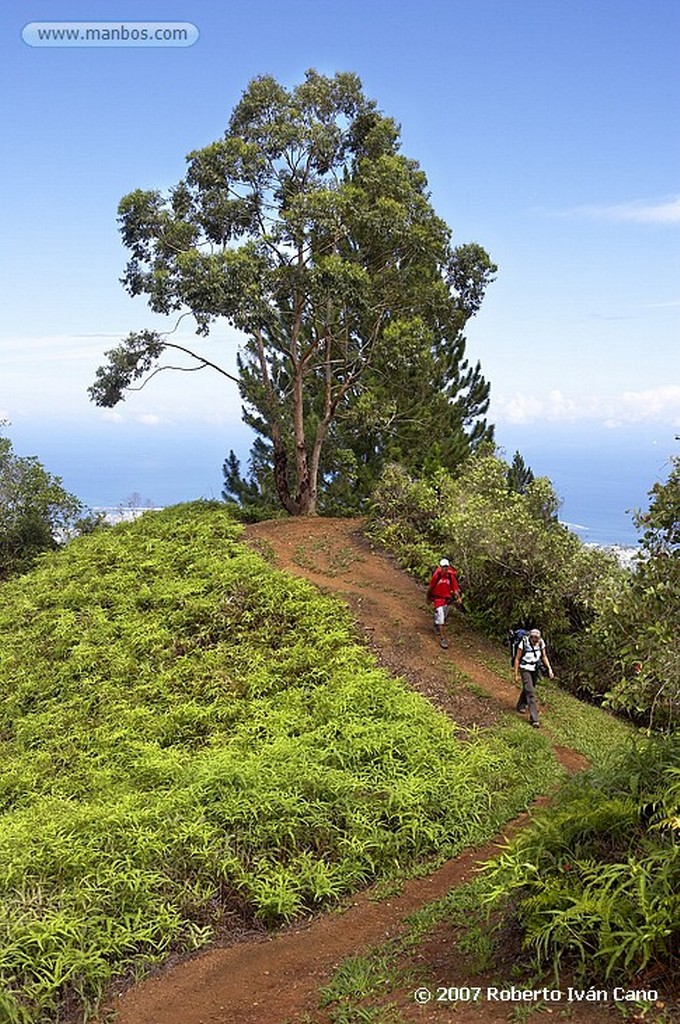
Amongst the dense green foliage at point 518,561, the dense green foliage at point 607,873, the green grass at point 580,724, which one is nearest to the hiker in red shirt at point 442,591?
the dense green foliage at point 518,561

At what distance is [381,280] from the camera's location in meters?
18.4

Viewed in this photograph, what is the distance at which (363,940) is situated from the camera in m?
6.09

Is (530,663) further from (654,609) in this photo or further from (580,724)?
(654,609)

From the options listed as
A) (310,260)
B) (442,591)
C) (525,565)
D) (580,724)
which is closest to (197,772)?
(580,724)

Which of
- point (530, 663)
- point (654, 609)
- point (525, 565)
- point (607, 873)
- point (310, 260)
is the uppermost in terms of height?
point (310, 260)

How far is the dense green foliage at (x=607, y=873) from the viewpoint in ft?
14.0

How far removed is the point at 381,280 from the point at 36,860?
14.6 meters

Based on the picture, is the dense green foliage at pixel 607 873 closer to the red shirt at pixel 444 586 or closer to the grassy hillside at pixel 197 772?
the grassy hillside at pixel 197 772

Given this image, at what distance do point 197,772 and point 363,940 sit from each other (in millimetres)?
2844

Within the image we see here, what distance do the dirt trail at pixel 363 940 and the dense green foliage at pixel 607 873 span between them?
0.37 meters

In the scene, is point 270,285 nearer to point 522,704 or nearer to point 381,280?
point 381,280

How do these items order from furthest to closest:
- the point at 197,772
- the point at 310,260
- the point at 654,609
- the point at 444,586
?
the point at 310,260 < the point at 444,586 < the point at 197,772 < the point at 654,609

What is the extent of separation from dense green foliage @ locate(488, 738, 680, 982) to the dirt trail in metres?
0.37

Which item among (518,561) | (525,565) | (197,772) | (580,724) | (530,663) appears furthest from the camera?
(518,561)
